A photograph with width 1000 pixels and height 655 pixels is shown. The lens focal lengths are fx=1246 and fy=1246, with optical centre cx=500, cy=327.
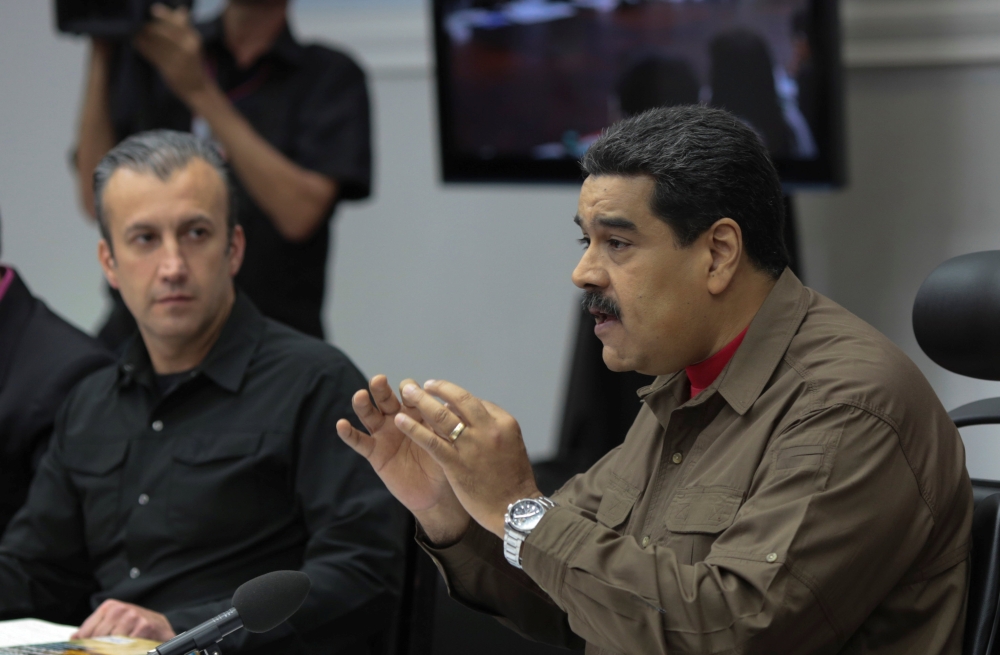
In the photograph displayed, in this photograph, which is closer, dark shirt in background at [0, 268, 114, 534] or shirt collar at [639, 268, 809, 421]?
shirt collar at [639, 268, 809, 421]

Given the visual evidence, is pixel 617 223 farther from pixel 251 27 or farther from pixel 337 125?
pixel 251 27

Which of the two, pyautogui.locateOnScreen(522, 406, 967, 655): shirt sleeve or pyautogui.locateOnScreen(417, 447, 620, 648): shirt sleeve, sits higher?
pyautogui.locateOnScreen(522, 406, 967, 655): shirt sleeve

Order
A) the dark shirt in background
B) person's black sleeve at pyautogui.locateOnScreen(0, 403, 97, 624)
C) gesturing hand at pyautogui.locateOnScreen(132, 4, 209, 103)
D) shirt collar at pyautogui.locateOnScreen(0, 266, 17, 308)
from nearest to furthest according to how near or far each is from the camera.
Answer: person's black sleeve at pyautogui.locateOnScreen(0, 403, 97, 624)
the dark shirt in background
shirt collar at pyautogui.locateOnScreen(0, 266, 17, 308)
gesturing hand at pyautogui.locateOnScreen(132, 4, 209, 103)

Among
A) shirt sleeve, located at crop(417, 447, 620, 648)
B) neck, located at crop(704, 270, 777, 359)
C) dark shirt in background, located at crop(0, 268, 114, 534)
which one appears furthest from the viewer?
dark shirt in background, located at crop(0, 268, 114, 534)

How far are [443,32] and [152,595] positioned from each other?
1.77m

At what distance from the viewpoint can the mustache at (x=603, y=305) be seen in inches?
54.3

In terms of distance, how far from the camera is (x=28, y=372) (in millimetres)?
2234

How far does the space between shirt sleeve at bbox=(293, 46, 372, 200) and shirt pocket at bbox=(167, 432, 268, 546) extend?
1.07 meters

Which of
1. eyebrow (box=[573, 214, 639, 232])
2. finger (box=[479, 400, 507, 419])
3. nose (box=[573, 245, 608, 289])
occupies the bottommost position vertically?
finger (box=[479, 400, 507, 419])

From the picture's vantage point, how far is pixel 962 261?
1362 millimetres

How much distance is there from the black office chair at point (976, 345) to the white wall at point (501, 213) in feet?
4.46

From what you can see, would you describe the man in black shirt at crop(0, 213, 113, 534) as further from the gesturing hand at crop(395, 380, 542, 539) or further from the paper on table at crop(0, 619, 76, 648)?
the gesturing hand at crop(395, 380, 542, 539)

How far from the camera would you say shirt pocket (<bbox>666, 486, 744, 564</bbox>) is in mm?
1255

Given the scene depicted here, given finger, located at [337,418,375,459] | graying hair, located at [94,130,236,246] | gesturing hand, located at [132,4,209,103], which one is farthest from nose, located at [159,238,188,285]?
gesturing hand, located at [132,4,209,103]
